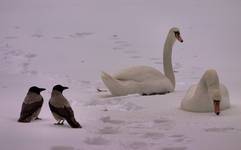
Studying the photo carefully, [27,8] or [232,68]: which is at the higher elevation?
[27,8]

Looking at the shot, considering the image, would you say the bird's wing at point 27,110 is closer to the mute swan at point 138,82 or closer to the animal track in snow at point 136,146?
the animal track in snow at point 136,146

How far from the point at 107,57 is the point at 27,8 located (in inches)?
188

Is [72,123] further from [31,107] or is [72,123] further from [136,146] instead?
[136,146]

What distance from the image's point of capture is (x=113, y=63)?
33.5 ft

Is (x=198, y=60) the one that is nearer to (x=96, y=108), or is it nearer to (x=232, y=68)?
(x=232, y=68)

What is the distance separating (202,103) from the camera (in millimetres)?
6168

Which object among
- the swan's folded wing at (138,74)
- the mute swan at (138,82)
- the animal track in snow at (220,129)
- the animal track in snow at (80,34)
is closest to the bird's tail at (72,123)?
the animal track in snow at (220,129)

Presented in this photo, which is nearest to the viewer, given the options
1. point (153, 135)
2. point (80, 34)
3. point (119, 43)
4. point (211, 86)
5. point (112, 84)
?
point (153, 135)

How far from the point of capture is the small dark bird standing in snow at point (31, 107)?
551cm

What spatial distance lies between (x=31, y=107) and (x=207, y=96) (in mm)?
1814

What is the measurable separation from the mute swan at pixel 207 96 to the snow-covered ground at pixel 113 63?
0.35ft

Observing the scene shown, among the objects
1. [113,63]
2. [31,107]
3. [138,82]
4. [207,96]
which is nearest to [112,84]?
[138,82]

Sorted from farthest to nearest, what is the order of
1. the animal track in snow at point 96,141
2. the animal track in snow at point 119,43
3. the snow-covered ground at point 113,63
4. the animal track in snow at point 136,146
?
the animal track in snow at point 119,43 → the snow-covered ground at point 113,63 → the animal track in snow at point 96,141 → the animal track in snow at point 136,146

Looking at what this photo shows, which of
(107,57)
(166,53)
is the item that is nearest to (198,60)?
(107,57)
